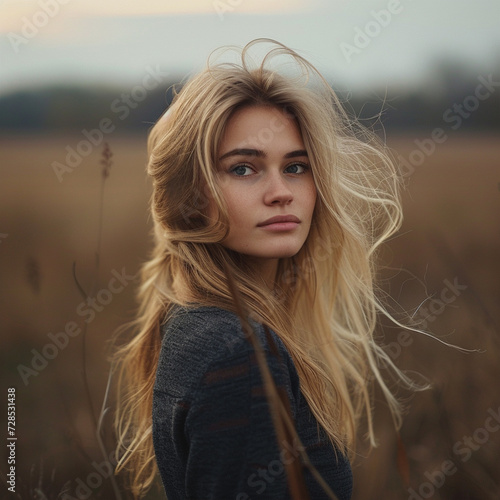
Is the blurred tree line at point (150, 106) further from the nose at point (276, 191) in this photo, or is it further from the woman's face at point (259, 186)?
the nose at point (276, 191)

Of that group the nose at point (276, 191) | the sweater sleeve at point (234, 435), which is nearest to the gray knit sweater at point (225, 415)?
the sweater sleeve at point (234, 435)

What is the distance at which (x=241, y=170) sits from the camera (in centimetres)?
178

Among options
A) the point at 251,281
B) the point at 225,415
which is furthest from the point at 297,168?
the point at 225,415

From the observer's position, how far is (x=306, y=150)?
6.11 feet

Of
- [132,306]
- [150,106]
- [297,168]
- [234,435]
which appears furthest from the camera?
[132,306]

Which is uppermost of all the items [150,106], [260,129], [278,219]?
[150,106]

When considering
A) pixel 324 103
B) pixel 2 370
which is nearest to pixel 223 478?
pixel 324 103

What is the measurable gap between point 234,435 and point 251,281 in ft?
1.92

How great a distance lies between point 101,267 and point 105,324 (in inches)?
28.2

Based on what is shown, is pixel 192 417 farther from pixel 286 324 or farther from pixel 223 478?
pixel 286 324

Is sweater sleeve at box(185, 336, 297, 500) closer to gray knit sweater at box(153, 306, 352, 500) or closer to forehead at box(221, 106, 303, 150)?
gray knit sweater at box(153, 306, 352, 500)

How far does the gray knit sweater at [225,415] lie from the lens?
1.38m

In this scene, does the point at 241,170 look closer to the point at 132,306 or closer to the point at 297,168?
the point at 297,168

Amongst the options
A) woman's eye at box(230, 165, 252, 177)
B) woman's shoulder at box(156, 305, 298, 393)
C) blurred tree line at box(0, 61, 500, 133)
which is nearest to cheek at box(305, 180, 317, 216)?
woman's eye at box(230, 165, 252, 177)
